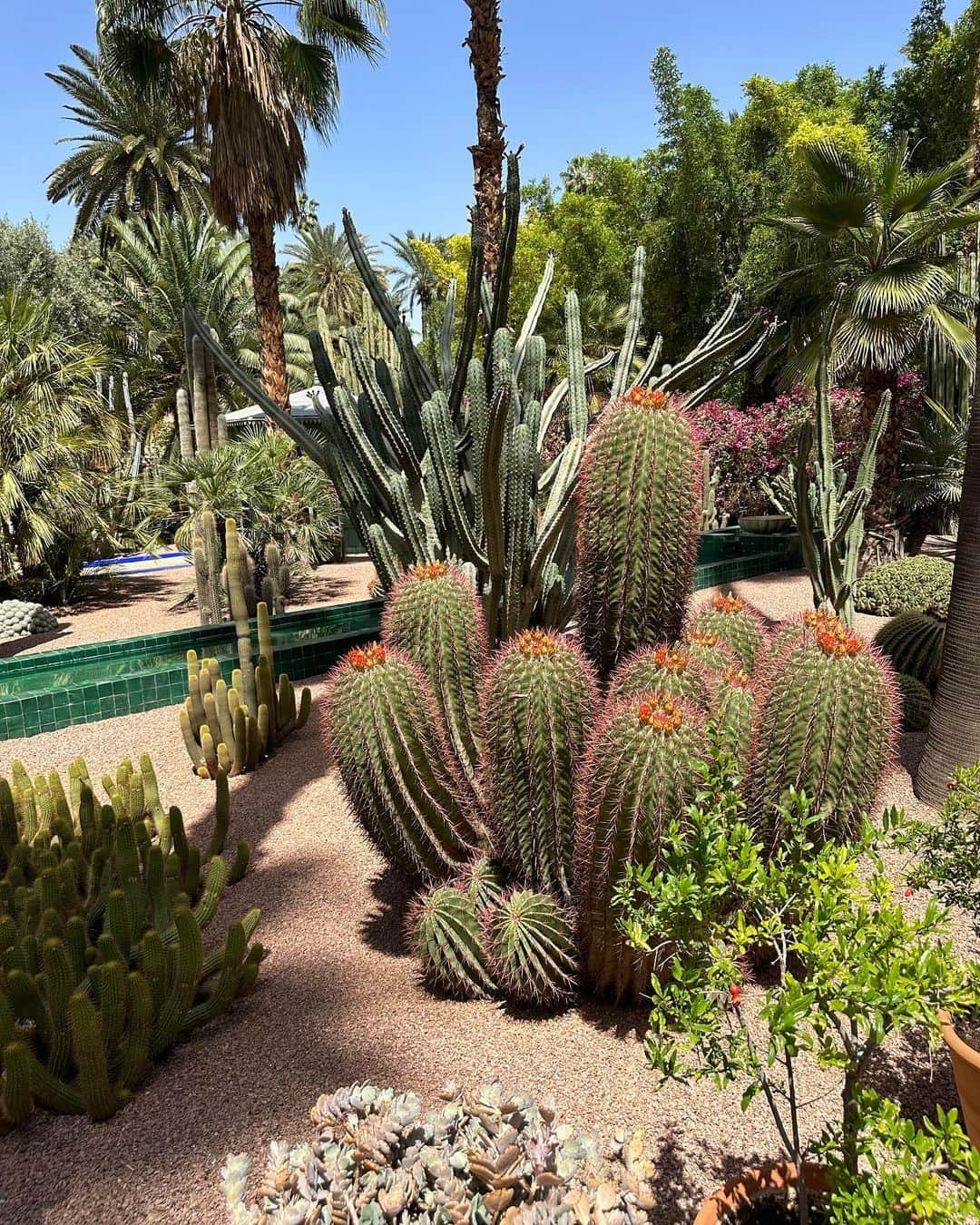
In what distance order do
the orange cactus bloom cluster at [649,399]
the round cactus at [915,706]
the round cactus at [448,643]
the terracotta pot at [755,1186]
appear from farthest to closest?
the round cactus at [915,706] < the round cactus at [448,643] < the orange cactus bloom cluster at [649,399] < the terracotta pot at [755,1186]

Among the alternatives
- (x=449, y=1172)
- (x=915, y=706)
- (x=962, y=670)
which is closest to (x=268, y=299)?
(x=915, y=706)

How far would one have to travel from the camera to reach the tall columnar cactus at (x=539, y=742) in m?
2.59

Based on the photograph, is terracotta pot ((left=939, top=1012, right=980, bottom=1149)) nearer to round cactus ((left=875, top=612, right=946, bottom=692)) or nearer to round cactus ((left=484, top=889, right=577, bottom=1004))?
round cactus ((left=484, top=889, right=577, bottom=1004))

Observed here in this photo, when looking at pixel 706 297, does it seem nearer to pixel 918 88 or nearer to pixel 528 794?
pixel 918 88

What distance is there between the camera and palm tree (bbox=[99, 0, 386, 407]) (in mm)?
11086

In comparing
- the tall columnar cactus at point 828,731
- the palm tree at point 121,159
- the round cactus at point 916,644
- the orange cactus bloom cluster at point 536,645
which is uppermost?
the palm tree at point 121,159

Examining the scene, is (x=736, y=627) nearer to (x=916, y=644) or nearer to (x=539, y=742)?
(x=539, y=742)

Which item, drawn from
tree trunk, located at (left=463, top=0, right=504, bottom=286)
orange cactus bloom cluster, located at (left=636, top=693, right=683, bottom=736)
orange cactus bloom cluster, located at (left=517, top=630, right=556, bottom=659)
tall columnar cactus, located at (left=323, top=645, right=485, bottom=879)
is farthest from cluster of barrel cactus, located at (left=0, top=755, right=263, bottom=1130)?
tree trunk, located at (left=463, top=0, right=504, bottom=286)

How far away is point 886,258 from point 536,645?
10.0m

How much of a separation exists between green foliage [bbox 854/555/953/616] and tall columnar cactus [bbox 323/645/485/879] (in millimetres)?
7035

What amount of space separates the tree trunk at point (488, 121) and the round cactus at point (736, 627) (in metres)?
5.42

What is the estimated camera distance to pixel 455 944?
2.68 metres

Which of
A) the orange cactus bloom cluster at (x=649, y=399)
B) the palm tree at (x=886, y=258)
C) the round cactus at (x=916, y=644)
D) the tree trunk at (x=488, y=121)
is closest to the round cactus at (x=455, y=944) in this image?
the orange cactus bloom cluster at (x=649, y=399)

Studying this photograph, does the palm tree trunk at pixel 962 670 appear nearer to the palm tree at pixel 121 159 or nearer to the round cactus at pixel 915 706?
the round cactus at pixel 915 706
